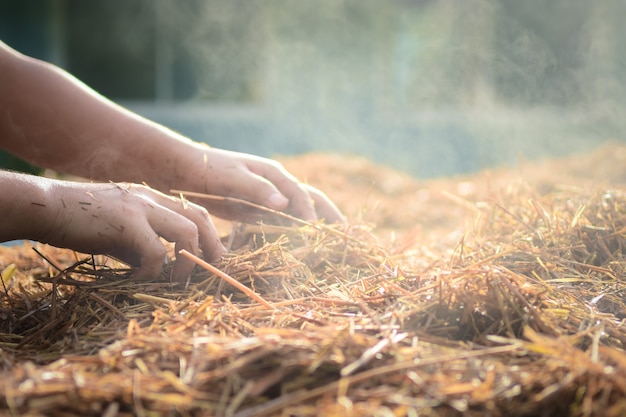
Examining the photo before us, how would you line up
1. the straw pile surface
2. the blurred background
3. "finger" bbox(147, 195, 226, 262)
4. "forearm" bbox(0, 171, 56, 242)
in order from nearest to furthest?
the straw pile surface < "forearm" bbox(0, 171, 56, 242) < "finger" bbox(147, 195, 226, 262) < the blurred background

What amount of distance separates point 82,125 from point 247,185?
1.83ft

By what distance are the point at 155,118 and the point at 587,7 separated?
697 cm

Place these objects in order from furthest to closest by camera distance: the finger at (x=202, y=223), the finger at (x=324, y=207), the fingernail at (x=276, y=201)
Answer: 1. the finger at (x=324, y=207)
2. the fingernail at (x=276, y=201)
3. the finger at (x=202, y=223)

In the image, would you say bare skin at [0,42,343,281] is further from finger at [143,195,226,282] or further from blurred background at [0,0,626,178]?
blurred background at [0,0,626,178]

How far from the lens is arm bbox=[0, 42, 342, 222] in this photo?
1661 millimetres

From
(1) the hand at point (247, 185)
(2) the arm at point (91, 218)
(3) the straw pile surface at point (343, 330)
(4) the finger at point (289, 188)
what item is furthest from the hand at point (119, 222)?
(4) the finger at point (289, 188)

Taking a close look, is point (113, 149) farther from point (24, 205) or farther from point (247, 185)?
point (24, 205)

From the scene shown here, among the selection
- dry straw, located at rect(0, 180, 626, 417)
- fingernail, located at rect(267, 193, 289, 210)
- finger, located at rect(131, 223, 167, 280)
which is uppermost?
fingernail, located at rect(267, 193, 289, 210)

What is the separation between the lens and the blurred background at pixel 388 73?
27.4 feet

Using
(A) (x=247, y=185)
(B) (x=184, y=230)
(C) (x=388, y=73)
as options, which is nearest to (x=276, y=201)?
(A) (x=247, y=185)

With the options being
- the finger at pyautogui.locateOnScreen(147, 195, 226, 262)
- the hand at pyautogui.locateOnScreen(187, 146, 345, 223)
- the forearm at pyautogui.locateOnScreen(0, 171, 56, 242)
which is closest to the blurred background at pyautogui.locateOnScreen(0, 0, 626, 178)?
the hand at pyautogui.locateOnScreen(187, 146, 345, 223)

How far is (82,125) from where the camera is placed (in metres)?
1.70

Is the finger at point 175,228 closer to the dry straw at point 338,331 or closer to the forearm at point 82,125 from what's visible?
the dry straw at point 338,331

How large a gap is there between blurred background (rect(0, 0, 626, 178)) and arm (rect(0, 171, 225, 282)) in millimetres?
6966
